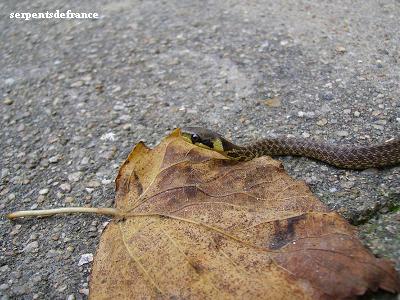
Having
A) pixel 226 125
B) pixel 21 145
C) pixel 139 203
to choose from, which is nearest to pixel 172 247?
pixel 139 203

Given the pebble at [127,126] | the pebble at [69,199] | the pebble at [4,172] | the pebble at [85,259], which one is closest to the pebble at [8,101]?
the pebble at [4,172]

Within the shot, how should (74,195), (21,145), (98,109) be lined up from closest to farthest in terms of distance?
1. (74,195)
2. (21,145)
3. (98,109)

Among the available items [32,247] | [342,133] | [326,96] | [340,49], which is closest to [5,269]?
[32,247]

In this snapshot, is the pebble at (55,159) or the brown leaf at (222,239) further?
the pebble at (55,159)

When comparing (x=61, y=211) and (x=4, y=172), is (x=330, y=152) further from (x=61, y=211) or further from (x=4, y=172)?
(x=4, y=172)

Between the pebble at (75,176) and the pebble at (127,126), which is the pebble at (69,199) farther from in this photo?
the pebble at (127,126)

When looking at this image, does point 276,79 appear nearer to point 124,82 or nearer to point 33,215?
point 124,82

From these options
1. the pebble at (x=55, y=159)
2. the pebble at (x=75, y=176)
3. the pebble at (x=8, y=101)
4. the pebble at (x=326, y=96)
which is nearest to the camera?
the pebble at (x=75, y=176)
